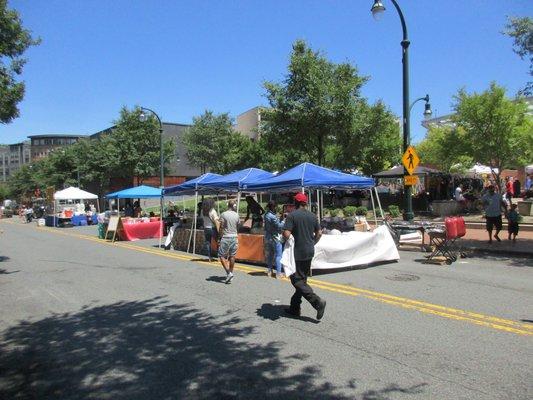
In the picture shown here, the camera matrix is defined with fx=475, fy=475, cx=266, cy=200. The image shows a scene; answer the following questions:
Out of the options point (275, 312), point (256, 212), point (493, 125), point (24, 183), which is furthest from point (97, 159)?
point (275, 312)

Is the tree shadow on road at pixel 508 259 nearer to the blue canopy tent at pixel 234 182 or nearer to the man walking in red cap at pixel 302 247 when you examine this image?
the blue canopy tent at pixel 234 182

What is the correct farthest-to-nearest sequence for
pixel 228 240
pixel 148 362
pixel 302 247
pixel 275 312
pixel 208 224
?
pixel 208 224
pixel 228 240
pixel 275 312
pixel 302 247
pixel 148 362

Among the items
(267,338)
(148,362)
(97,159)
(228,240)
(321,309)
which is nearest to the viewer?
(148,362)

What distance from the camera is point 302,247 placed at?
6.51m

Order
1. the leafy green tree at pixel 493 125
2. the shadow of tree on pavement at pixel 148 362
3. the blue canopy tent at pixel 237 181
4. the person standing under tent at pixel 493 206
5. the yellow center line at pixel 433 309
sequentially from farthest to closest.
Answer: the leafy green tree at pixel 493 125
the blue canopy tent at pixel 237 181
the person standing under tent at pixel 493 206
the yellow center line at pixel 433 309
the shadow of tree on pavement at pixel 148 362

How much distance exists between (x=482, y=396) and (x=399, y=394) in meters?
0.67

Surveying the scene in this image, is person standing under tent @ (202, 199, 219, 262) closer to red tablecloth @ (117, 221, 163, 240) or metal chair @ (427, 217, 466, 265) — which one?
metal chair @ (427, 217, 466, 265)

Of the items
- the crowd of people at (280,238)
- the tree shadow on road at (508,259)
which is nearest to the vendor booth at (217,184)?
the crowd of people at (280,238)

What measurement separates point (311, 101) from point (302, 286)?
590 inches

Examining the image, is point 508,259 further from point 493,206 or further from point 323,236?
point 323,236

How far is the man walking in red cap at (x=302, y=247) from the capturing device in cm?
639

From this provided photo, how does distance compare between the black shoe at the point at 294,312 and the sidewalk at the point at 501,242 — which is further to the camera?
the sidewalk at the point at 501,242

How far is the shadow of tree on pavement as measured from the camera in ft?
14.0

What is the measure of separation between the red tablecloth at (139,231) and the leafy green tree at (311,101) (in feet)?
22.4
